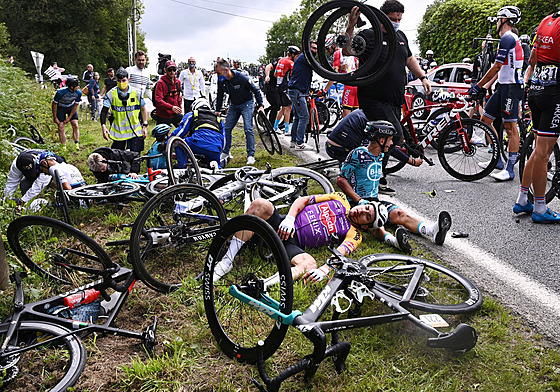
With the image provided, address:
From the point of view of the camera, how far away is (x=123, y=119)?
317 inches

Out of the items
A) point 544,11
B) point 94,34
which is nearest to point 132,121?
point 544,11

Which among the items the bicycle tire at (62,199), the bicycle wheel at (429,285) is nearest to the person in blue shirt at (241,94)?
the bicycle tire at (62,199)

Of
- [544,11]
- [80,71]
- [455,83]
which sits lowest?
[80,71]

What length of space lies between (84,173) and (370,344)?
7109mm

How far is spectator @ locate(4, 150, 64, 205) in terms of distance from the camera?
19.2ft

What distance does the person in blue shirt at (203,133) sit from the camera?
6.85 m

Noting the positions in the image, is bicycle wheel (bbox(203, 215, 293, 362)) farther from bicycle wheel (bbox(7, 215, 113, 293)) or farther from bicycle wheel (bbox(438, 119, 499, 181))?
bicycle wheel (bbox(438, 119, 499, 181))

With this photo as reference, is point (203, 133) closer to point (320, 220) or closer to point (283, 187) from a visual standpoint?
point (283, 187)

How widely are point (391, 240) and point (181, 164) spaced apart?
3.24 metres

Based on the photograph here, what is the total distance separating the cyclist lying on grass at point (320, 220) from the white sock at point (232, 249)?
3.04 feet

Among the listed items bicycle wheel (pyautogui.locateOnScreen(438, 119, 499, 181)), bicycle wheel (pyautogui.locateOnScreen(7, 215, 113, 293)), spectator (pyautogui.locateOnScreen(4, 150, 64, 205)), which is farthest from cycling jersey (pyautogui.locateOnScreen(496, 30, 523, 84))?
spectator (pyautogui.locateOnScreen(4, 150, 64, 205))

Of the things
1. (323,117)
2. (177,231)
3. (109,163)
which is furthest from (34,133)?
(177,231)

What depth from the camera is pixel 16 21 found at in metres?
43.8

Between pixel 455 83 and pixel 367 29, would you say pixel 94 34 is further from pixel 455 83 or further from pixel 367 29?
pixel 367 29
